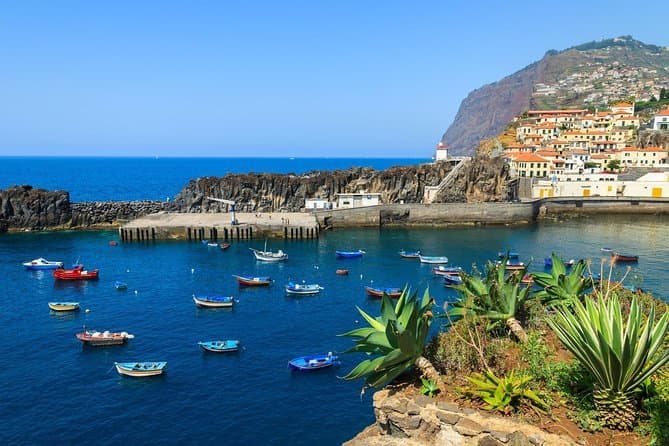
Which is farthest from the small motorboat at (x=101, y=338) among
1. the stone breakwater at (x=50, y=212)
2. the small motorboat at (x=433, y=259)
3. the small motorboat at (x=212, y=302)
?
the stone breakwater at (x=50, y=212)

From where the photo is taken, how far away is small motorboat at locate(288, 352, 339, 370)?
31.3 meters

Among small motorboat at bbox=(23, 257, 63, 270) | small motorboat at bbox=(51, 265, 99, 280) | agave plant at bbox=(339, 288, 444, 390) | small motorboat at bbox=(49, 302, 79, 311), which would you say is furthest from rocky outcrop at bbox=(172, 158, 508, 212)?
agave plant at bbox=(339, 288, 444, 390)

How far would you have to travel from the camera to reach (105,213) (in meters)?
87.2

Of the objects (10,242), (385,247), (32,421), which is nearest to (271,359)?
(32,421)

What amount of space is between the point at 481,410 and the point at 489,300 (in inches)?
223

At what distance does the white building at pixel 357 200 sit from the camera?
291 feet

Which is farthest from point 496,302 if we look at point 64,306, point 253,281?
point 64,306

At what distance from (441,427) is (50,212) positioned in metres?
89.8

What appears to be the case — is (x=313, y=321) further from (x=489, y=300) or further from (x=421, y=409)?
(x=421, y=409)

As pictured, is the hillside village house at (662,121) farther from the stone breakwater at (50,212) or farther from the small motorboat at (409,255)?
the stone breakwater at (50,212)

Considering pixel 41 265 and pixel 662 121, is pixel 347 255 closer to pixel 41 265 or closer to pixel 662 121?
pixel 41 265

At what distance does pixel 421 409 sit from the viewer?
37.9ft

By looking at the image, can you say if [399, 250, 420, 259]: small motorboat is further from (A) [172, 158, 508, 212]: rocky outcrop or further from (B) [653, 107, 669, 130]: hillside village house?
(B) [653, 107, 669, 130]: hillside village house

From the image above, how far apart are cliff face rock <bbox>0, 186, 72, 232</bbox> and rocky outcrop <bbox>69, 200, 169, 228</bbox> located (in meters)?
1.79
